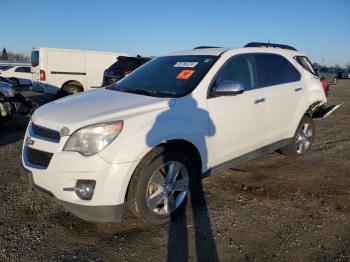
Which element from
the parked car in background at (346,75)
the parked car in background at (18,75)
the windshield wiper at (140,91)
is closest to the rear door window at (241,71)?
the windshield wiper at (140,91)

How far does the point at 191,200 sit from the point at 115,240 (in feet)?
3.94

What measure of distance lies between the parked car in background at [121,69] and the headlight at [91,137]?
9.96 m

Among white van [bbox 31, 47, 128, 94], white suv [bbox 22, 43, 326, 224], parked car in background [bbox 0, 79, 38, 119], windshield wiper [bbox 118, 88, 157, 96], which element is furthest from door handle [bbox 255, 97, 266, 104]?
white van [bbox 31, 47, 128, 94]

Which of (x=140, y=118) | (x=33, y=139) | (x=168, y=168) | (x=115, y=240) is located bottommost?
(x=115, y=240)

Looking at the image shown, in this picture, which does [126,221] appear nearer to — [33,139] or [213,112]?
[33,139]

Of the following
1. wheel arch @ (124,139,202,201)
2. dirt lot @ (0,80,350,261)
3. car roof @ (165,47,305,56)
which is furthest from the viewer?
car roof @ (165,47,305,56)

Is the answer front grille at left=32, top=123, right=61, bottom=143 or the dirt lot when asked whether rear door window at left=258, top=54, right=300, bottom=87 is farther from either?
front grille at left=32, top=123, right=61, bottom=143

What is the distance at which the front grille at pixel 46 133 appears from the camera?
3.31m

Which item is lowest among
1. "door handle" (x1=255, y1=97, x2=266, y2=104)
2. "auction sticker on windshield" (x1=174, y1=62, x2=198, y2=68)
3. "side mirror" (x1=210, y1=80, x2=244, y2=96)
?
"door handle" (x1=255, y1=97, x2=266, y2=104)

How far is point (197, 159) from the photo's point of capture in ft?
12.9

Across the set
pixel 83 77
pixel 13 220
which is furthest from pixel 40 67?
pixel 13 220

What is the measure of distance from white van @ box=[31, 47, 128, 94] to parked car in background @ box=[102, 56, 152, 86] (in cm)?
240

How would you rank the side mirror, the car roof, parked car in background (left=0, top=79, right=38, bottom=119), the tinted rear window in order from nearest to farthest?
the side mirror < the car roof < parked car in background (left=0, top=79, right=38, bottom=119) < the tinted rear window

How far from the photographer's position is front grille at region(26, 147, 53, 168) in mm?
3320
